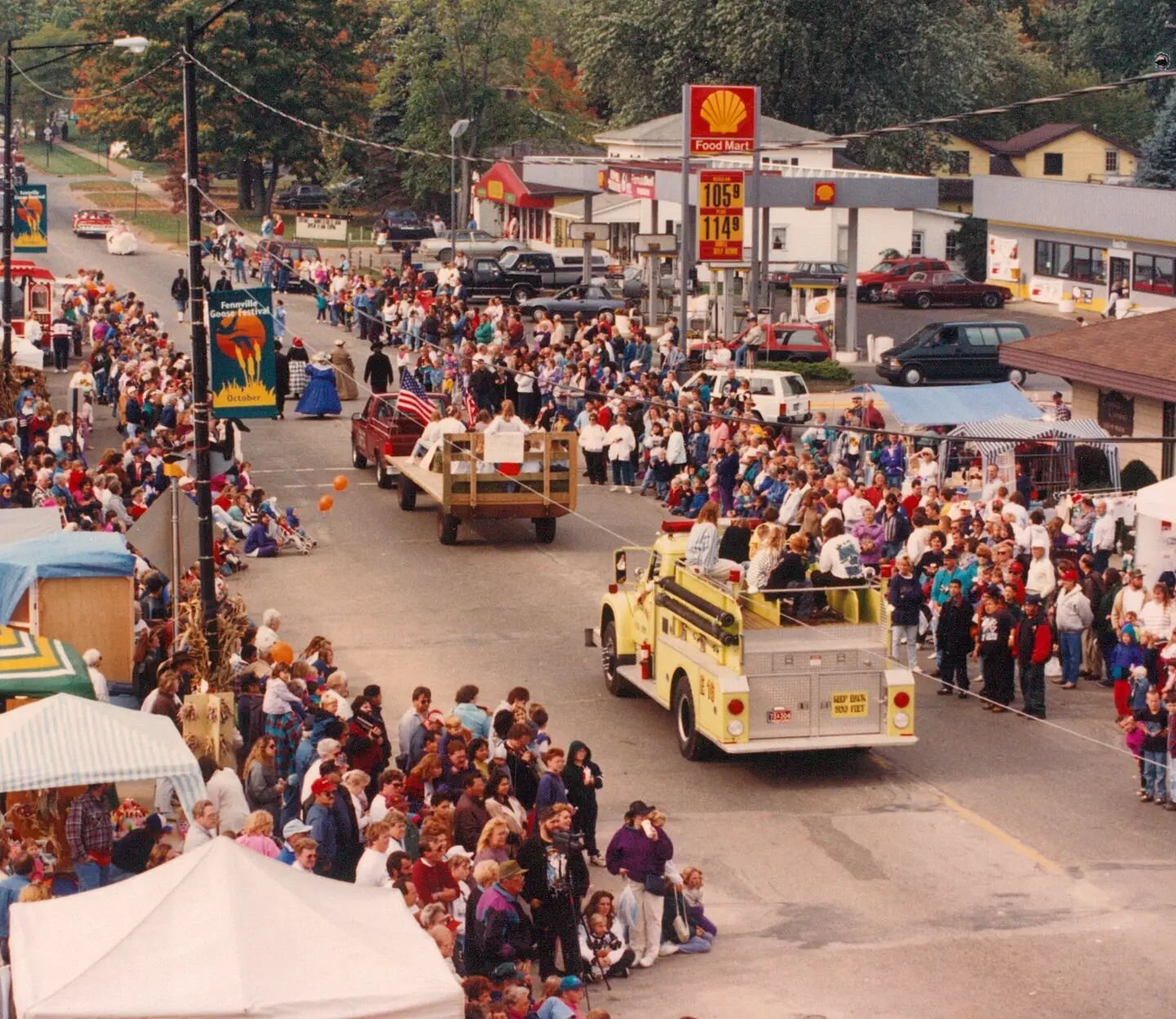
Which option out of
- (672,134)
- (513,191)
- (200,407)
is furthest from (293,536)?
(513,191)

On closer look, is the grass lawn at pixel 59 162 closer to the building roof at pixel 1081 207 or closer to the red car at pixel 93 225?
the red car at pixel 93 225

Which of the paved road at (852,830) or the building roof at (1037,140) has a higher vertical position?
the building roof at (1037,140)

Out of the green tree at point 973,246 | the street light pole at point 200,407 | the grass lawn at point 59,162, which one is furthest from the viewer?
the grass lawn at point 59,162

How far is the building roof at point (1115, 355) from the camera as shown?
3183 centimetres

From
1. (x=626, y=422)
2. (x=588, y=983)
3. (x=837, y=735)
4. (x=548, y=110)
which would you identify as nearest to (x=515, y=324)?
(x=626, y=422)

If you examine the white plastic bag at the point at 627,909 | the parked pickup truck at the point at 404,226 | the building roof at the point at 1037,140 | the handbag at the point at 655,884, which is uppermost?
the building roof at the point at 1037,140

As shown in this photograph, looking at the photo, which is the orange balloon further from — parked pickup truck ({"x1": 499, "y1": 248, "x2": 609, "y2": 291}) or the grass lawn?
the grass lawn

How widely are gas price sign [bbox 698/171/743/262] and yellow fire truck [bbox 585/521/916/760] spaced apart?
79.4 feet

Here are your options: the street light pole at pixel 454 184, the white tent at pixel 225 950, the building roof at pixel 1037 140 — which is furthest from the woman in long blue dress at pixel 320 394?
the building roof at pixel 1037 140

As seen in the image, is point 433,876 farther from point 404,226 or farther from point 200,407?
point 404,226

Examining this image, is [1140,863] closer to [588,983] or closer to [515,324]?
[588,983]

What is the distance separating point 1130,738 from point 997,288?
4838 centimetres

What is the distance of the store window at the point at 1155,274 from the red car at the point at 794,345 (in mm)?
12213

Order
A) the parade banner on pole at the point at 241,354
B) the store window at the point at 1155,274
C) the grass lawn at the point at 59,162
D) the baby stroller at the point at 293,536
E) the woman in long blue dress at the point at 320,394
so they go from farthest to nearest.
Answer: the grass lawn at the point at 59,162, the store window at the point at 1155,274, the woman in long blue dress at the point at 320,394, the baby stroller at the point at 293,536, the parade banner on pole at the point at 241,354
